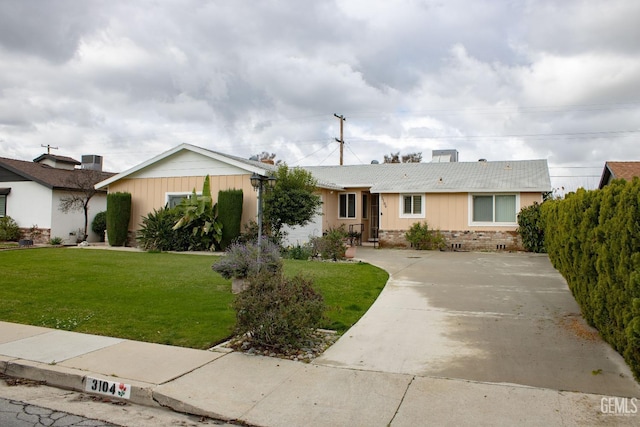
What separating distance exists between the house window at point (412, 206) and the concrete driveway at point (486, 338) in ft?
33.8

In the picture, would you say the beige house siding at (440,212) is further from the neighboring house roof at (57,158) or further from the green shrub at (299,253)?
the neighboring house roof at (57,158)

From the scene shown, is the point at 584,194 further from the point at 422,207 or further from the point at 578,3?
the point at 422,207

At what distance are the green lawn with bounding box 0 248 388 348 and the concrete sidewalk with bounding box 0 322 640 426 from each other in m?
0.81

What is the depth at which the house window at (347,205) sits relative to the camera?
23203mm

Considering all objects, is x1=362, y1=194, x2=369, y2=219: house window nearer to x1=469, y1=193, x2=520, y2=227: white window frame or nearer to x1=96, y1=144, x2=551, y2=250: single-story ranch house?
x1=96, y1=144, x2=551, y2=250: single-story ranch house

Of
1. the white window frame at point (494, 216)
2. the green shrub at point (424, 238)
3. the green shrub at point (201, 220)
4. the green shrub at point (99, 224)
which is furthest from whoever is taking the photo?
the green shrub at point (99, 224)

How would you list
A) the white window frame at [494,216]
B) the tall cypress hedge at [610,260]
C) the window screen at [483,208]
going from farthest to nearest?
1. the window screen at [483,208]
2. the white window frame at [494,216]
3. the tall cypress hedge at [610,260]

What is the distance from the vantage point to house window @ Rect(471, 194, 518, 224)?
786 inches

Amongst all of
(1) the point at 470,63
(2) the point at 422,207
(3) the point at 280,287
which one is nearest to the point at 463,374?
(3) the point at 280,287

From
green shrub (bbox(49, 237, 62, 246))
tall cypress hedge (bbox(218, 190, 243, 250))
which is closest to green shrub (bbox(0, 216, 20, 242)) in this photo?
green shrub (bbox(49, 237, 62, 246))

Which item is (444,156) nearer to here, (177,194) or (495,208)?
(495,208)

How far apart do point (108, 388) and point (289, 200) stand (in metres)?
11.5

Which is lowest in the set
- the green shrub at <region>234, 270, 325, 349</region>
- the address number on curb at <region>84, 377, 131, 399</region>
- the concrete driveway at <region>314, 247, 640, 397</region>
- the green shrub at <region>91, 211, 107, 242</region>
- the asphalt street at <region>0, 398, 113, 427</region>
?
the asphalt street at <region>0, 398, 113, 427</region>

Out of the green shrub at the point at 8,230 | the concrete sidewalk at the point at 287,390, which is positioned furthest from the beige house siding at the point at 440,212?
the green shrub at the point at 8,230
